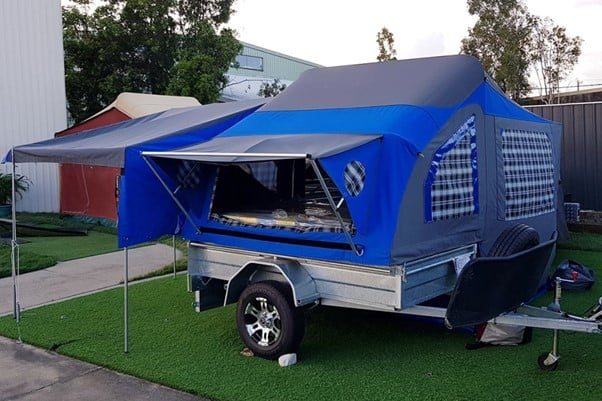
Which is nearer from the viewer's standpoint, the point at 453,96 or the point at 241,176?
the point at 453,96

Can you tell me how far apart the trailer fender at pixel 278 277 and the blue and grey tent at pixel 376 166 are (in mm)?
121

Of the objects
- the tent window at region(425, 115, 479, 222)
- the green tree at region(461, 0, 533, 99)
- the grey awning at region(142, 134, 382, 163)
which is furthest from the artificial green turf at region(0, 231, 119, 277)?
the green tree at region(461, 0, 533, 99)

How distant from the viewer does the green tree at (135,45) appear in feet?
66.6

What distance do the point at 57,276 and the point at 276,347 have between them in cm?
507

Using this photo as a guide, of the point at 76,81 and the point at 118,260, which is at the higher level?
the point at 76,81

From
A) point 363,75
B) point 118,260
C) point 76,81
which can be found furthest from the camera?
point 76,81

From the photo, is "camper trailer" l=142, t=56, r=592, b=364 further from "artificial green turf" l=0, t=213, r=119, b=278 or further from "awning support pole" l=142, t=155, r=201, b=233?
"artificial green turf" l=0, t=213, r=119, b=278

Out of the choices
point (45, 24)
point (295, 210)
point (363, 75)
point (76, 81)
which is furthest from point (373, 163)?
point (76, 81)

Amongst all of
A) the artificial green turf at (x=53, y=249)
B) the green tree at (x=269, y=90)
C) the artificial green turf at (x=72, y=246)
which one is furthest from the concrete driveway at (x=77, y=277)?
the green tree at (x=269, y=90)

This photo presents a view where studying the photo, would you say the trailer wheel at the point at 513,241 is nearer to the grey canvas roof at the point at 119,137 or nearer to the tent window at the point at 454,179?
the tent window at the point at 454,179

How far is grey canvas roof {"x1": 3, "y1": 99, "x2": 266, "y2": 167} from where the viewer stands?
5.87 metres

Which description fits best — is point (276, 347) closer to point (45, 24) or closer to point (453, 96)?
point (453, 96)

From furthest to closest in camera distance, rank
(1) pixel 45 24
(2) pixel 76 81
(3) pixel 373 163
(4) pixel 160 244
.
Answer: (2) pixel 76 81 → (1) pixel 45 24 → (4) pixel 160 244 → (3) pixel 373 163

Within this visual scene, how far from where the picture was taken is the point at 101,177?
14.0 meters
